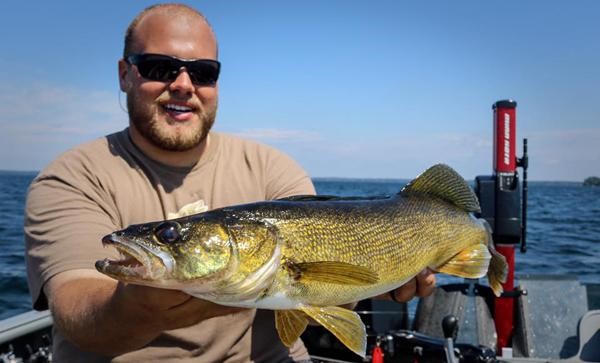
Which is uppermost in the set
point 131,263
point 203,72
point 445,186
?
point 203,72

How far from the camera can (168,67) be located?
3.39 meters

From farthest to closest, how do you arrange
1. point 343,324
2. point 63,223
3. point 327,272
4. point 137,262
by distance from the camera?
point 63,223 < point 343,324 < point 327,272 < point 137,262

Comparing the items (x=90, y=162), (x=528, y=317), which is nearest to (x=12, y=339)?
(x=90, y=162)

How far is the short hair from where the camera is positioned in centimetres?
352

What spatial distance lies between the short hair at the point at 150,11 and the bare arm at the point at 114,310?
1.57 m

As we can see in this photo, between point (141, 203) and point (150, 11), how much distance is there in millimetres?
1226

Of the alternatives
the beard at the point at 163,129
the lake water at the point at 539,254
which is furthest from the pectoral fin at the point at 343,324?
the lake water at the point at 539,254

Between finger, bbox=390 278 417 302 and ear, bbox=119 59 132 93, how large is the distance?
2.14 meters

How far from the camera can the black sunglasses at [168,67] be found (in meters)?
3.36

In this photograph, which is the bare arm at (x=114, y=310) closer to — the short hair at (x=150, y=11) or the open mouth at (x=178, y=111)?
the open mouth at (x=178, y=111)

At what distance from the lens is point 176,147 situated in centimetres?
345

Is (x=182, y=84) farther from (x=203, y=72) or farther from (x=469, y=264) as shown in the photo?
(x=469, y=264)

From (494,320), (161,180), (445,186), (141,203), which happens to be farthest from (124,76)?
(494,320)

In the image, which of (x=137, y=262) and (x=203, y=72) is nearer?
(x=137, y=262)
